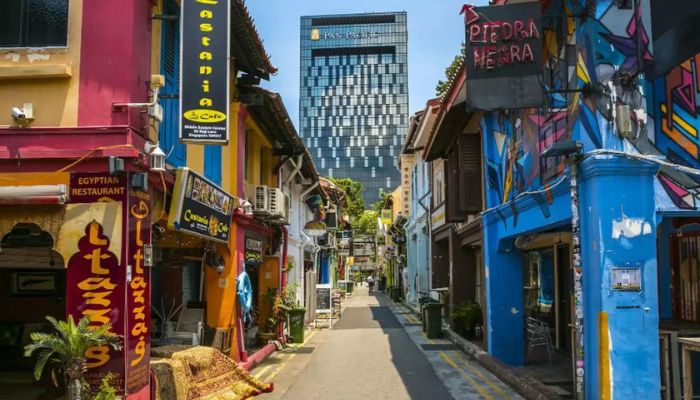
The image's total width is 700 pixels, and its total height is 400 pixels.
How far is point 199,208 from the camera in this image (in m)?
9.44

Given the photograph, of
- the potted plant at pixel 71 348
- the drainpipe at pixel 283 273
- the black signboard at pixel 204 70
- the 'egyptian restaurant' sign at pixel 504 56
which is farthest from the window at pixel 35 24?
the drainpipe at pixel 283 273

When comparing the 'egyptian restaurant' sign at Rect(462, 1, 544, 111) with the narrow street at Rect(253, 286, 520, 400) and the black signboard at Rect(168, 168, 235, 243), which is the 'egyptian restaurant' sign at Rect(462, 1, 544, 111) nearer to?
the black signboard at Rect(168, 168, 235, 243)

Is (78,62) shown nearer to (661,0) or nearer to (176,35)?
(176,35)

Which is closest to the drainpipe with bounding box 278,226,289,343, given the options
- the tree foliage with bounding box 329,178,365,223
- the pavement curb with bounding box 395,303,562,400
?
the pavement curb with bounding box 395,303,562,400

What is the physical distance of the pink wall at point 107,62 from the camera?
7.59m

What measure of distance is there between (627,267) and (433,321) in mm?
10961

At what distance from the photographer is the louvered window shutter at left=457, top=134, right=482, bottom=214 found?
583 inches

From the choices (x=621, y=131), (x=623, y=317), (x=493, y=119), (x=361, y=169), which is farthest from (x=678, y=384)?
(x=361, y=169)

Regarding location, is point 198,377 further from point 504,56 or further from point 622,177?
point 622,177

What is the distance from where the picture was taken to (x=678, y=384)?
25.1 ft

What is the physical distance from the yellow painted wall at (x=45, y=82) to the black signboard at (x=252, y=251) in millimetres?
6149

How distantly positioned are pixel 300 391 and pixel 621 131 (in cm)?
637

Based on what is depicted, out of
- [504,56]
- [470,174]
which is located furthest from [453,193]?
[504,56]

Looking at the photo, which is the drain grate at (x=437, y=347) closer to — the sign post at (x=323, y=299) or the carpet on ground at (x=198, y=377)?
the carpet on ground at (x=198, y=377)
